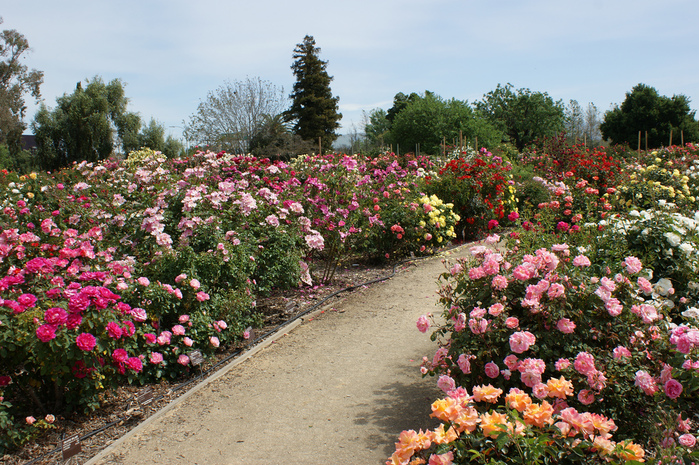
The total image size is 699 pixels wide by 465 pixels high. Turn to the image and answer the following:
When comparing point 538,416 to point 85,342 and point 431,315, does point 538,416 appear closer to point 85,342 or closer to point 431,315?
point 431,315

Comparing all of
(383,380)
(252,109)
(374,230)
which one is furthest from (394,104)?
(383,380)

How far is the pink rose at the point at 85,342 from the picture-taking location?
264 centimetres

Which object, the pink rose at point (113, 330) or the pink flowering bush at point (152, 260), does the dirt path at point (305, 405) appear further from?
the pink rose at point (113, 330)

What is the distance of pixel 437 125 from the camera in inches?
1034

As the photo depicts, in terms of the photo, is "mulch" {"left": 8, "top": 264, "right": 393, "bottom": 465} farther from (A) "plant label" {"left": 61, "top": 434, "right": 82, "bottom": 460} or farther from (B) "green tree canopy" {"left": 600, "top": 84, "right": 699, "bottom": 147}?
(B) "green tree canopy" {"left": 600, "top": 84, "right": 699, "bottom": 147}

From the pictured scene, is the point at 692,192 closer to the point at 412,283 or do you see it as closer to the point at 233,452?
the point at 412,283

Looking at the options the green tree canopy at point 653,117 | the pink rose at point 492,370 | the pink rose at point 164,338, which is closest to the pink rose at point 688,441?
the pink rose at point 492,370

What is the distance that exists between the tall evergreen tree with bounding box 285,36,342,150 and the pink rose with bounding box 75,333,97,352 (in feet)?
102

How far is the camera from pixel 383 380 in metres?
3.39

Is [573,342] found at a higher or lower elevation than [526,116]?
lower

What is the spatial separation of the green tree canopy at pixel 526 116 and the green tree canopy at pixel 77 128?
22903 millimetres

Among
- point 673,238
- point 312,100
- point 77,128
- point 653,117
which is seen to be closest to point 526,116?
point 653,117

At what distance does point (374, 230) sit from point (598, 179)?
552 cm

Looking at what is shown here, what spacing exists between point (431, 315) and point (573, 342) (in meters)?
0.85
